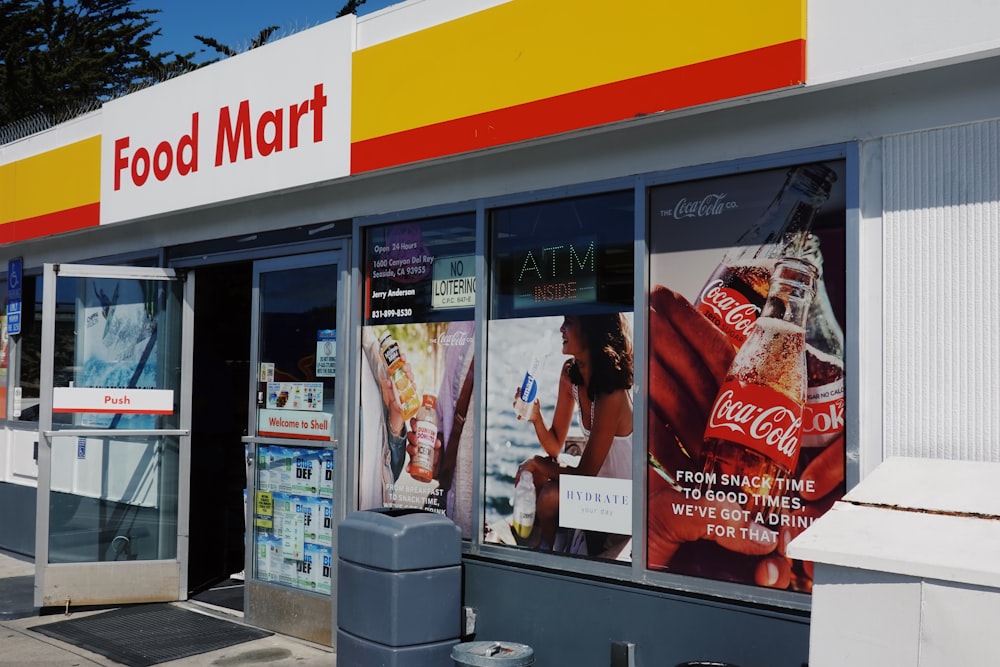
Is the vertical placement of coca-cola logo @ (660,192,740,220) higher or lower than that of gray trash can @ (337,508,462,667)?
higher

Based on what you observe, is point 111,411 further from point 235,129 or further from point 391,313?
point 391,313

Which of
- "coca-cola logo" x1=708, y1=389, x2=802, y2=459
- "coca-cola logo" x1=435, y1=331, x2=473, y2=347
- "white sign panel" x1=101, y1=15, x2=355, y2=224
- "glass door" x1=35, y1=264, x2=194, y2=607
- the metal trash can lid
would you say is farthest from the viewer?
"glass door" x1=35, y1=264, x2=194, y2=607

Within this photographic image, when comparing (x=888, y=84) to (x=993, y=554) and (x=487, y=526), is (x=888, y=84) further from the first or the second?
(x=487, y=526)

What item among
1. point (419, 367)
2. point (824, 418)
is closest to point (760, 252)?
point (824, 418)

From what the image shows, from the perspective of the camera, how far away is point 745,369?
15.8 feet

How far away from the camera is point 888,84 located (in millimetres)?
4328

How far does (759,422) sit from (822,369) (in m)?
0.38

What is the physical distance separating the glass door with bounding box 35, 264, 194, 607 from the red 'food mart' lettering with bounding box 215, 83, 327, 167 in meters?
1.58

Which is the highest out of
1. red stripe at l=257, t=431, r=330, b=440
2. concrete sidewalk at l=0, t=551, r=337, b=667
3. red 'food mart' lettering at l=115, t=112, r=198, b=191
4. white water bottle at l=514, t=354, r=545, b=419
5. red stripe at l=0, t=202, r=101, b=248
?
red 'food mart' lettering at l=115, t=112, r=198, b=191

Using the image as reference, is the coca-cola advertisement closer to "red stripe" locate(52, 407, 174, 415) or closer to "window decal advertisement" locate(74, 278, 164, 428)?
"red stripe" locate(52, 407, 174, 415)

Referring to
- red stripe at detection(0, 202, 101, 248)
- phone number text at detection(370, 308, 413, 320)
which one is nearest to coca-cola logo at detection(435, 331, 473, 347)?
phone number text at detection(370, 308, 413, 320)

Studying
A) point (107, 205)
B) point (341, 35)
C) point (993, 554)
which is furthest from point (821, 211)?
point (107, 205)

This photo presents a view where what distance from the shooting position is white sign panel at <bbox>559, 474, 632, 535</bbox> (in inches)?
206

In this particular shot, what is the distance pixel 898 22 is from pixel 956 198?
2.34 feet
